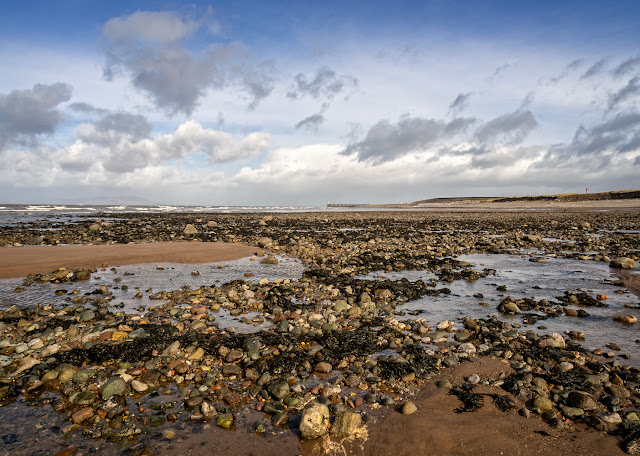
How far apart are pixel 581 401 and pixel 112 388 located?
6924 millimetres

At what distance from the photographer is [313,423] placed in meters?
4.37

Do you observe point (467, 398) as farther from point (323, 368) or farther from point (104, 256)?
point (104, 256)

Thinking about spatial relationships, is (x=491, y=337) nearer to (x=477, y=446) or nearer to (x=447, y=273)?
(x=477, y=446)

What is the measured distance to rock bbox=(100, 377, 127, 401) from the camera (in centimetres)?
520

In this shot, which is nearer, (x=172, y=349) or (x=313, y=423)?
(x=313, y=423)

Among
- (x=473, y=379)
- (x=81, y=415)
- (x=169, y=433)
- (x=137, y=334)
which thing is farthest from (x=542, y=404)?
(x=137, y=334)

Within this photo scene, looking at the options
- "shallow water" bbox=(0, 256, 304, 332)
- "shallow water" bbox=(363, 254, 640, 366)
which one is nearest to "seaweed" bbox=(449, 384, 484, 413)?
"shallow water" bbox=(363, 254, 640, 366)

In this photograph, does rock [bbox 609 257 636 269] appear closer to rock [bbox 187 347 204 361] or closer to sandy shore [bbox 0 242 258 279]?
→ rock [bbox 187 347 204 361]

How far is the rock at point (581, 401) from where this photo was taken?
193 inches

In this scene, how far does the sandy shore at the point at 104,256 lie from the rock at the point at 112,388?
11.4 meters

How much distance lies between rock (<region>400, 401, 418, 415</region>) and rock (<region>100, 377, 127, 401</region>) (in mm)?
4257

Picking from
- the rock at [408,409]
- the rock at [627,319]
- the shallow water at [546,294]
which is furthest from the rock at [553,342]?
the rock at [408,409]

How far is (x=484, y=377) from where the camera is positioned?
5.86m

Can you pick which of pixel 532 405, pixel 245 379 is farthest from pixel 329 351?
pixel 532 405
